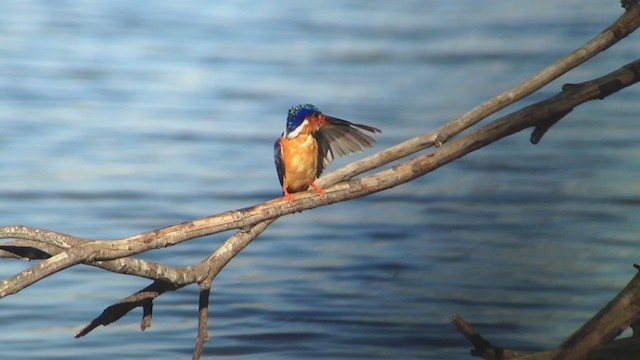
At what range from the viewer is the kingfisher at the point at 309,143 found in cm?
300

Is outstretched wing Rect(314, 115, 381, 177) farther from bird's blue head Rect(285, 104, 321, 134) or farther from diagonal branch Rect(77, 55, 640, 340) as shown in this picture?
diagonal branch Rect(77, 55, 640, 340)

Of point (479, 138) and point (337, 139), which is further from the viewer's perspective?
point (337, 139)

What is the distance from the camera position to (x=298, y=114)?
304 centimetres

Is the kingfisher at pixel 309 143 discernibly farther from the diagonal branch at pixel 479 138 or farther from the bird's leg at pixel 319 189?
the diagonal branch at pixel 479 138

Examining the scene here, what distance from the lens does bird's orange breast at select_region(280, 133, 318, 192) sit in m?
2.99

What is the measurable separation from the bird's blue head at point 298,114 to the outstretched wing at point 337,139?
0.04 meters

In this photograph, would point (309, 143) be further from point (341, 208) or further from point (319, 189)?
point (341, 208)

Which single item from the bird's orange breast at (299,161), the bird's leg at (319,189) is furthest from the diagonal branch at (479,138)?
the bird's orange breast at (299,161)

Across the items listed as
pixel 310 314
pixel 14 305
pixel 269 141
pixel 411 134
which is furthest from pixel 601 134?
pixel 14 305

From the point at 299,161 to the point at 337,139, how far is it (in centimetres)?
14

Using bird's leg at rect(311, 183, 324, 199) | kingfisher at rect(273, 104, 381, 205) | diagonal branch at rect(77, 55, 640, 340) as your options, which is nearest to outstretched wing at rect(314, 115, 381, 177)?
kingfisher at rect(273, 104, 381, 205)

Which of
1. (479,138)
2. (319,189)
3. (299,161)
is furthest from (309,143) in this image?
(479,138)

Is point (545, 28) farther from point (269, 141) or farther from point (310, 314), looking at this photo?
point (310, 314)

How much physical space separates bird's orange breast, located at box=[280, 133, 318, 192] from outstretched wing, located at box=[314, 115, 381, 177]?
0.04 metres
